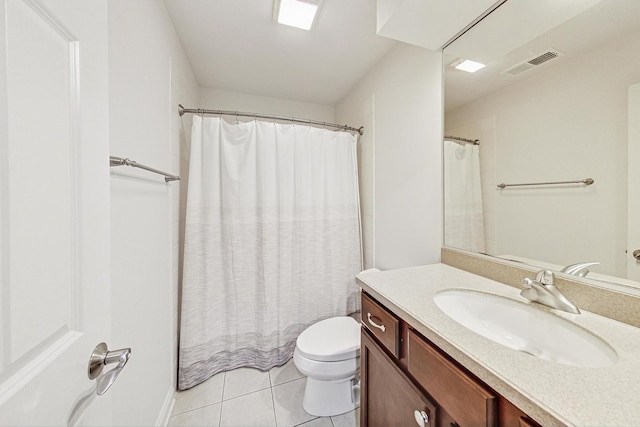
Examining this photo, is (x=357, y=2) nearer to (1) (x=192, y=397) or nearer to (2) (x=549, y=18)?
(2) (x=549, y=18)

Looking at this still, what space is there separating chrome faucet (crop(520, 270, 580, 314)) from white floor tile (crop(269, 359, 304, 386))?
58.6 inches

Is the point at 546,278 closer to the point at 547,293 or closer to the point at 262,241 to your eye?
the point at 547,293

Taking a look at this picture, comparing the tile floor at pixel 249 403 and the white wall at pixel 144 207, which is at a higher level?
the white wall at pixel 144 207

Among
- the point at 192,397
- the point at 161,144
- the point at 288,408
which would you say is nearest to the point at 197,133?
the point at 161,144

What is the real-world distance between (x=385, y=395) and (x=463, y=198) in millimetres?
977

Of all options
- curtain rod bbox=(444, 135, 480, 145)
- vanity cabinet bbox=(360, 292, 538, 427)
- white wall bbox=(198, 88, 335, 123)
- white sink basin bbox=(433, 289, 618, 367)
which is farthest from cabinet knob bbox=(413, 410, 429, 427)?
white wall bbox=(198, 88, 335, 123)

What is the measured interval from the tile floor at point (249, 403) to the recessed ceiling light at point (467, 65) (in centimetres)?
196

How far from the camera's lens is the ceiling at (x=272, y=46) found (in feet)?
4.42

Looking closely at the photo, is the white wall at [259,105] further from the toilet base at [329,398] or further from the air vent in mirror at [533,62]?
the toilet base at [329,398]

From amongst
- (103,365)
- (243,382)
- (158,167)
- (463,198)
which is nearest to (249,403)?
(243,382)

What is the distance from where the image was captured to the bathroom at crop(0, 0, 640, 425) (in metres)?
0.49

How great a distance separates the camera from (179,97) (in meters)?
1.59

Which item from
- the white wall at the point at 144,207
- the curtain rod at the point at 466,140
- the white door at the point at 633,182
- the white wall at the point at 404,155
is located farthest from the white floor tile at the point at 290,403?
the curtain rod at the point at 466,140

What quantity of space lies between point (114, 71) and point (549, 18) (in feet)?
5.14
